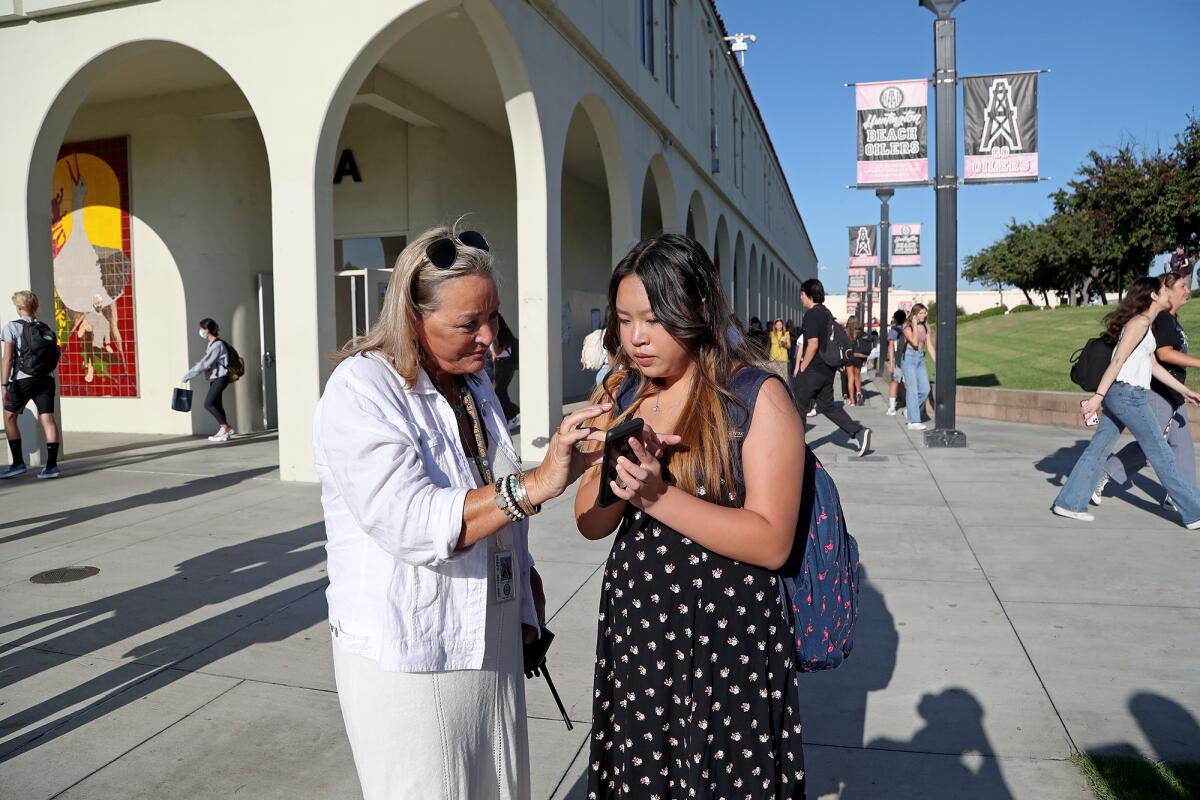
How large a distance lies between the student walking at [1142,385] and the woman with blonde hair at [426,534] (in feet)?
18.1

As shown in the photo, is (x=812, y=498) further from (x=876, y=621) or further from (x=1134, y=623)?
(x=1134, y=623)

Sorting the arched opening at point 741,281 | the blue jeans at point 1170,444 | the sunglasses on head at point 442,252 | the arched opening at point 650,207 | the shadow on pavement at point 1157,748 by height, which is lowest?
the shadow on pavement at point 1157,748

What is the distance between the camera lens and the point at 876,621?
449 cm

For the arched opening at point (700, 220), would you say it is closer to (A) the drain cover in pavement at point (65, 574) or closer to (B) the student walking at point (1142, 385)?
(B) the student walking at point (1142, 385)

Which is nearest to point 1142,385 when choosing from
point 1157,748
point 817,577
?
point 1157,748

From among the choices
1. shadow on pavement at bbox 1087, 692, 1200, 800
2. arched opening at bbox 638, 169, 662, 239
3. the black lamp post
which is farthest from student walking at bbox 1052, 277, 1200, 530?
arched opening at bbox 638, 169, 662, 239

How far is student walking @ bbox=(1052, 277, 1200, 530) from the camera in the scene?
5.98 metres

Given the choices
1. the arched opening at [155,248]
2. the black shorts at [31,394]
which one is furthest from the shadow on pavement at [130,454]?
the arched opening at [155,248]

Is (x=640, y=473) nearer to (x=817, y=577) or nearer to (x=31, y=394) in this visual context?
(x=817, y=577)

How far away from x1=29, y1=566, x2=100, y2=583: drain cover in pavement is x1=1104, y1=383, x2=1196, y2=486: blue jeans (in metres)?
7.40

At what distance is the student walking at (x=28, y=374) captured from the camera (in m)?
8.51

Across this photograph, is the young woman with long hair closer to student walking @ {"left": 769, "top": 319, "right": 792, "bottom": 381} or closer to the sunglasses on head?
the sunglasses on head

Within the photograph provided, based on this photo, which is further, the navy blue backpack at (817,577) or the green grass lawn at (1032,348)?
the green grass lawn at (1032,348)

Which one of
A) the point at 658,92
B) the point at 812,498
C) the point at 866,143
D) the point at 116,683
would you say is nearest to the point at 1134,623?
the point at 812,498
